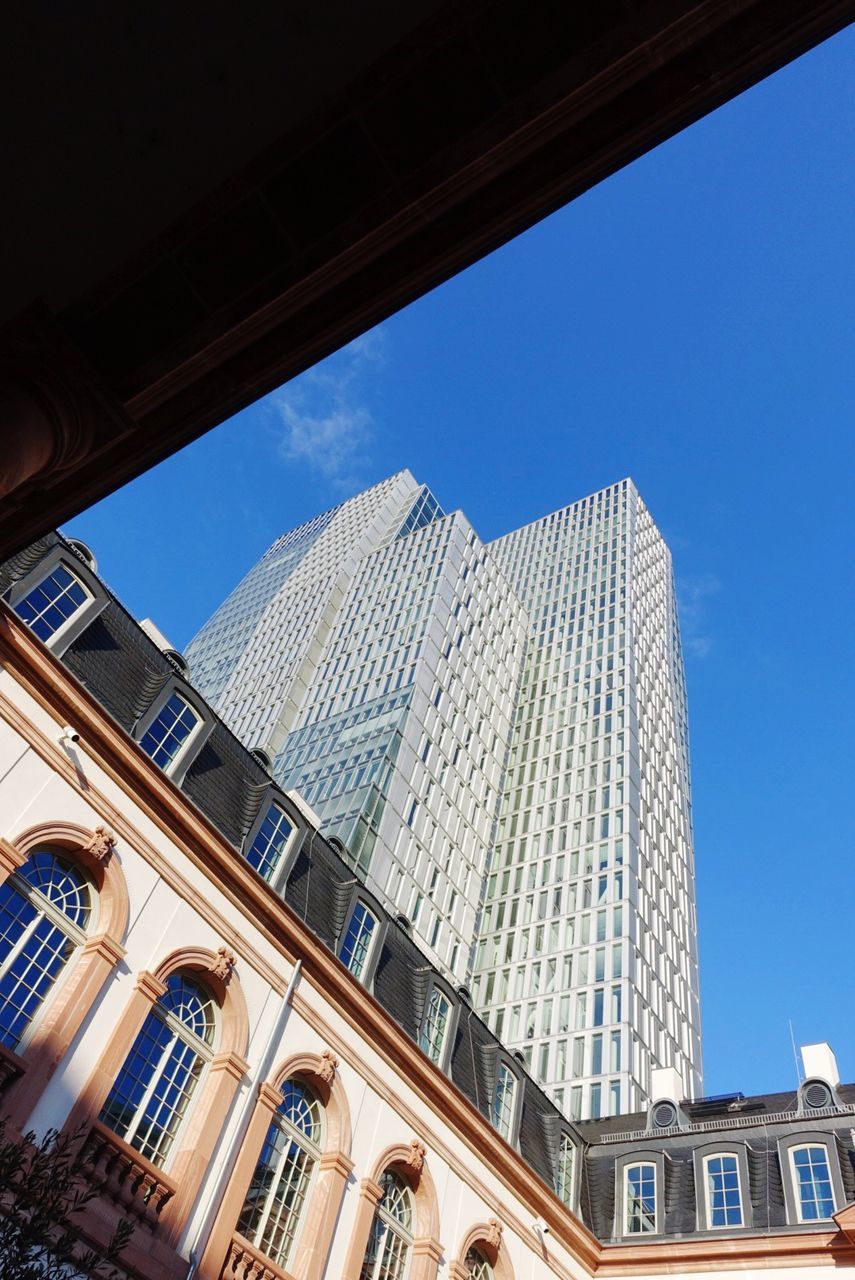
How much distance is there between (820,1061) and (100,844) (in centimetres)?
2988

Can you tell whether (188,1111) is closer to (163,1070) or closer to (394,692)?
(163,1070)

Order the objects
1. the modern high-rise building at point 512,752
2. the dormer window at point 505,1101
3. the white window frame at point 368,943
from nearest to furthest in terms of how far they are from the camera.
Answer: the white window frame at point 368,943 → the dormer window at point 505,1101 → the modern high-rise building at point 512,752

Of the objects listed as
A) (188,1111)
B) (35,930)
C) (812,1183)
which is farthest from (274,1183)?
(812,1183)

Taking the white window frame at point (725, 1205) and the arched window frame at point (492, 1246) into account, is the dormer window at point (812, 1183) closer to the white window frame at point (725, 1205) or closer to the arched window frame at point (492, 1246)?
the white window frame at point (725, 1205)

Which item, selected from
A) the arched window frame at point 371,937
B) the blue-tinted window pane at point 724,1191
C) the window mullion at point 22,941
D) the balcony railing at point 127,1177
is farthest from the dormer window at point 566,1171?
the window mullion at point 22,941

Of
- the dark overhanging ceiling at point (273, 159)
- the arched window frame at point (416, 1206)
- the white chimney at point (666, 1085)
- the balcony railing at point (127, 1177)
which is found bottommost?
the balcony railing at point (127, 1177)

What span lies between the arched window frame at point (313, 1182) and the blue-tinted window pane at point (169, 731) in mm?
6688

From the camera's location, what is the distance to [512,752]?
98000 millimetres

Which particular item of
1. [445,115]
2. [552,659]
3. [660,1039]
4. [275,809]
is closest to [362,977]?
[275,809]

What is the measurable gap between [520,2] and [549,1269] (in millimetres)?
28169

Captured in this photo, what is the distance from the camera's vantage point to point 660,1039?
73.9 metres

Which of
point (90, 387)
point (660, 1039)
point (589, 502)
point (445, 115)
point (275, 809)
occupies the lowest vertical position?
point (90, 387)

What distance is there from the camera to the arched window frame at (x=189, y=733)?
2059 cm

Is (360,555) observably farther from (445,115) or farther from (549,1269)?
(445,115)
